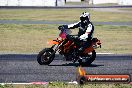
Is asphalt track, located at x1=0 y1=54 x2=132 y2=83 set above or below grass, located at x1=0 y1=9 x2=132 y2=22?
above

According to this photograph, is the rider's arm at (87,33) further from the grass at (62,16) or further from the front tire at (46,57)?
the grass at (62,16)

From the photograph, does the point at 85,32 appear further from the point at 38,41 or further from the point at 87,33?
the point at 38,41

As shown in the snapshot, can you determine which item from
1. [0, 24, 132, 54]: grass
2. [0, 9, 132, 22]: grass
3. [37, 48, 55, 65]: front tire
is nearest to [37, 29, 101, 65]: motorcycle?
[37, 48, 55, 65]: front tire

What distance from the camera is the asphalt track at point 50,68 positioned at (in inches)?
467

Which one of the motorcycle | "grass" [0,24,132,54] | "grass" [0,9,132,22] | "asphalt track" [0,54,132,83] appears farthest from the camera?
"grass" [0,9,132,22]

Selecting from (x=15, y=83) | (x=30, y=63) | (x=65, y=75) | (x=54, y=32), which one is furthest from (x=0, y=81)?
(x=54, y=32)

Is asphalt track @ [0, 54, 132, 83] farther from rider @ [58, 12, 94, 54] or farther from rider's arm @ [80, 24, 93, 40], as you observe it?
rider's arm @ [80, 24, 93, 40]

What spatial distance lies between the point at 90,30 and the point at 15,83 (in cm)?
423

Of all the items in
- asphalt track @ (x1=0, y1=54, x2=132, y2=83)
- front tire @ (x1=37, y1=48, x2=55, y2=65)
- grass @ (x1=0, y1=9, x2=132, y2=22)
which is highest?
front tire @ (x1=37, y1=48, x2=55, y2=65)

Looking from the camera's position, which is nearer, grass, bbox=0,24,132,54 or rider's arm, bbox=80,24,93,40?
rider's arm, bbox=80,24,93,40

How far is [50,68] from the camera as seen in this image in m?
13.6

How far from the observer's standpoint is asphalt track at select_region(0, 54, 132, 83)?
11867 millimetres

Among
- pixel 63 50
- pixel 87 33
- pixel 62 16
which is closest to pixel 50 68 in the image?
pixel 63 50

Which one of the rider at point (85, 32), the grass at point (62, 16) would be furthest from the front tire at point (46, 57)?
the grass at point (62, 16)
